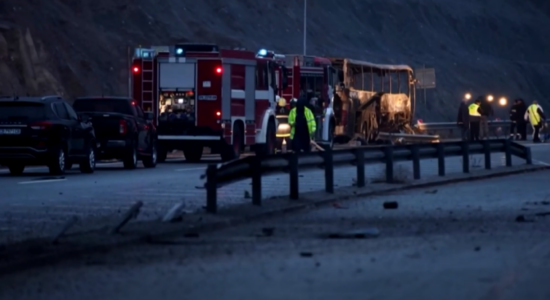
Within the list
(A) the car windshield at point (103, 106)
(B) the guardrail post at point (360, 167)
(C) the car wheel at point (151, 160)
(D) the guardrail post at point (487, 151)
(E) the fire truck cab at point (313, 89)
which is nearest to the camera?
(B) the guardrail post at point (360, 167)

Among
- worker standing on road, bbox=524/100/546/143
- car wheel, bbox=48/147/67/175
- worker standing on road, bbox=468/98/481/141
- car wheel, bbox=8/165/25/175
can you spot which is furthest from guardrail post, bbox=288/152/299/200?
worker standing on road, bbox=524/100/546/143

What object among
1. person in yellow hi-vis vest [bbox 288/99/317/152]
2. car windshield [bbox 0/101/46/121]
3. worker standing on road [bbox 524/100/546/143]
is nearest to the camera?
car windshield [bbox 0/101/46/121]

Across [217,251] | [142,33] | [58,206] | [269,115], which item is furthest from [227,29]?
[217,251]

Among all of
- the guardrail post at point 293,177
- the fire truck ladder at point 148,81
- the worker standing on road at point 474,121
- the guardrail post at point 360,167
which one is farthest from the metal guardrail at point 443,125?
the guardrail post at point 293,177

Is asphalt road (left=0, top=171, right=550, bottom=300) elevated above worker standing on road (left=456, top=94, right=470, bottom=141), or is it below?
below

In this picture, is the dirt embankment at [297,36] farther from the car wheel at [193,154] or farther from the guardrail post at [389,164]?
the guardrail post at [389,164]

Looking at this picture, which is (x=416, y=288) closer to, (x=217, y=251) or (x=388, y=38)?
(x=217, y=251)

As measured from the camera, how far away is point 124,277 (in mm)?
10562

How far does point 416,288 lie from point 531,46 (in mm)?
82359

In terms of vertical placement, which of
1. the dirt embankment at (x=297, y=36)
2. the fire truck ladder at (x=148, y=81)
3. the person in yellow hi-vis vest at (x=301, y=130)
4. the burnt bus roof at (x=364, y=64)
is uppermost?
the dirt embankment at (x=297, y=36)

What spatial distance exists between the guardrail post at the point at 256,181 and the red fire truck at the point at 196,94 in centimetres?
1542

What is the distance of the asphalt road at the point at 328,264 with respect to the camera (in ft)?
31.7

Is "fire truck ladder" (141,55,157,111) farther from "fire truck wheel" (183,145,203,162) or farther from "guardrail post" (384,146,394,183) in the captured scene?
"guardrail post" (384,146,394,183)

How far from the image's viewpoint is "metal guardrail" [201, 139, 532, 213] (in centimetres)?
1606
